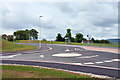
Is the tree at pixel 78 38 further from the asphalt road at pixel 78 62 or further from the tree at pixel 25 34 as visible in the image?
the asphalt road at pixel 78 62

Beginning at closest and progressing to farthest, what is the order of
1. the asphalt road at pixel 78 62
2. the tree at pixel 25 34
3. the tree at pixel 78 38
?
the asphalt road at pixel 78 62, the tree at pixel 78 38, the tree at pixel 25 34

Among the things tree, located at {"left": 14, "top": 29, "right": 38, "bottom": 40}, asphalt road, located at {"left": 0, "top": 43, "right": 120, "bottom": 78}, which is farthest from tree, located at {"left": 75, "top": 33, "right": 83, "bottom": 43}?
asphalt road, located at {"left": 0, "top": 43, "right": 120, "bottom": 78}

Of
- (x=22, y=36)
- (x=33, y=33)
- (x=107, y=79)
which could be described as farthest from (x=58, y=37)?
(x=107, y=79)

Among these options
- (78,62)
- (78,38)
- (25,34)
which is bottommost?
(78,62)

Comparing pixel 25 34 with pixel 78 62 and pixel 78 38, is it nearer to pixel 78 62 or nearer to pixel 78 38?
pixel 78 38

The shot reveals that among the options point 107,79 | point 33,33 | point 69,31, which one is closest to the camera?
point 107,79

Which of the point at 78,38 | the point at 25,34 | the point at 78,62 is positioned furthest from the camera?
the point at 25,34

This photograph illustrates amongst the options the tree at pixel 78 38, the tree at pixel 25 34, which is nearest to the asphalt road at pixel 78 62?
the tree at pixel 78 38

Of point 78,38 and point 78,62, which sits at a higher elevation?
point 78,38

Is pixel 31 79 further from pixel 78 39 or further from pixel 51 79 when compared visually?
pixel 78 39

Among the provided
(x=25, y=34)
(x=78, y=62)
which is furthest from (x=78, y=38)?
(x=78, y=62)

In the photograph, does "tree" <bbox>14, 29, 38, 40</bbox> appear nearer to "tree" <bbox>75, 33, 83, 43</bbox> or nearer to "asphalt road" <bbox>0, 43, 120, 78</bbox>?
"tree" <bbox>75, 33, 83, 43</bbox>

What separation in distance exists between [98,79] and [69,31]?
7478cm

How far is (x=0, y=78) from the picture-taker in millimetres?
5914
